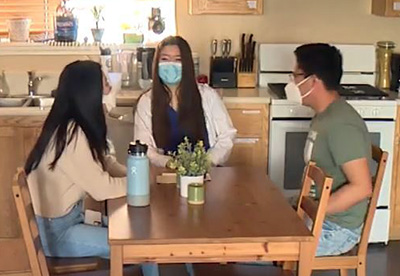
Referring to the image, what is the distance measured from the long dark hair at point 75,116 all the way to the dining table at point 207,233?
308 mm

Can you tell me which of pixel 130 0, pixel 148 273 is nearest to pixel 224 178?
pixel 148 273

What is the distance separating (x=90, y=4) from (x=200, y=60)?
82 cm

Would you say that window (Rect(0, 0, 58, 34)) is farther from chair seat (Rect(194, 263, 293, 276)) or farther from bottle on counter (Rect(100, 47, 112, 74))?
chair seat (Rect(194, 263, 293, 276))

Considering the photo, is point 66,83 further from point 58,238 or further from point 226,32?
point 226,32

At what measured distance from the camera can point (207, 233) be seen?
2225 millimetres

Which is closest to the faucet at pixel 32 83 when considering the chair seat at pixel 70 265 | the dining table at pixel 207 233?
the chair seat at pixel 70 265

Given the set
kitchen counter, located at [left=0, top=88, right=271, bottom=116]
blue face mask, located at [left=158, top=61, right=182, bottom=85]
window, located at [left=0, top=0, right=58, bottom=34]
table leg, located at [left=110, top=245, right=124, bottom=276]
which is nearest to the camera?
table leg, located at [left=110, top=245, right=124, bottom=276]

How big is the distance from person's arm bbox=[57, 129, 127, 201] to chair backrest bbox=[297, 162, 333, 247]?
709mm

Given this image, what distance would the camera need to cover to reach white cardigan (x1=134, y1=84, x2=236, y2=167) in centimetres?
346

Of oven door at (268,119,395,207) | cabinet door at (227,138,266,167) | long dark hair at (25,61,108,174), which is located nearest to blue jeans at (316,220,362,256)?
long dark hair at (25,61,108,174)

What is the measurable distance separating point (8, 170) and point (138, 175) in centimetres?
184

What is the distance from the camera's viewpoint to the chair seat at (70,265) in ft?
8.55

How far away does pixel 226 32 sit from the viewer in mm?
4609

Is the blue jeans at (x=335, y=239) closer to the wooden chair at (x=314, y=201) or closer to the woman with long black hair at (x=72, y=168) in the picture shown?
the wooden chair at (x=314, y=201)
